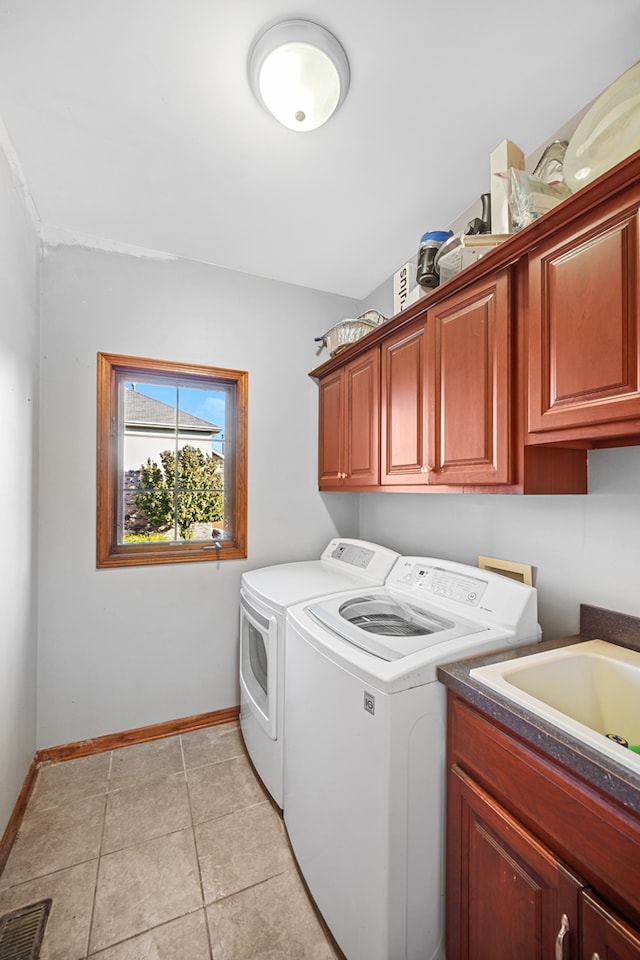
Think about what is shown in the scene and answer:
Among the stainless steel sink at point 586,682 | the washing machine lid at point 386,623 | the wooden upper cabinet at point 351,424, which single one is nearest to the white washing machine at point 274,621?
the washing machine lid at point 386,623

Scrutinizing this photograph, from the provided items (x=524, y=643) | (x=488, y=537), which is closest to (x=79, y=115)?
(x=488, y=537)

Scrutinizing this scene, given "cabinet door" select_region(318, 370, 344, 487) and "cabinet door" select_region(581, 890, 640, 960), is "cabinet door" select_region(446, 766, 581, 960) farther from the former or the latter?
"cabinet door" select_region(318, 370, 344, 487)

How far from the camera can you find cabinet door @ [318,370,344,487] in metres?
2.36

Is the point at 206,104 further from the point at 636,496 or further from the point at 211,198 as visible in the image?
the point at 636,496

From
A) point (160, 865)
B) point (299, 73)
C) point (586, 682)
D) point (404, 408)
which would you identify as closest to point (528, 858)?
point (586, 682)

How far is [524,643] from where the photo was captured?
4.27ft

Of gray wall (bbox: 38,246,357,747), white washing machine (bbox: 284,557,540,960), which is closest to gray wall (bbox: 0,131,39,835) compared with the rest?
gray wall (bbox: 38,246,357,747)

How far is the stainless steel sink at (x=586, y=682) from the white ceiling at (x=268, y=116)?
5.83ft

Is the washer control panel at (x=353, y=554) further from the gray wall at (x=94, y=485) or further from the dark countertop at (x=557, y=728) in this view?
the dark countertop at (x=557, y=728)

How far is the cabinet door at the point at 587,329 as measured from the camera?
3.11 ft

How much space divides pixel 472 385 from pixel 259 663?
153cm

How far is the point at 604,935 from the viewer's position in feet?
2.27

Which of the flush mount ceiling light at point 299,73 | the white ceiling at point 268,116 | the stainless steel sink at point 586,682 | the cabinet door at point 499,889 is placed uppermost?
the white ceiling at point 268,116

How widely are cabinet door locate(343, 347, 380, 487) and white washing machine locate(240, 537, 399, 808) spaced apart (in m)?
0.43
